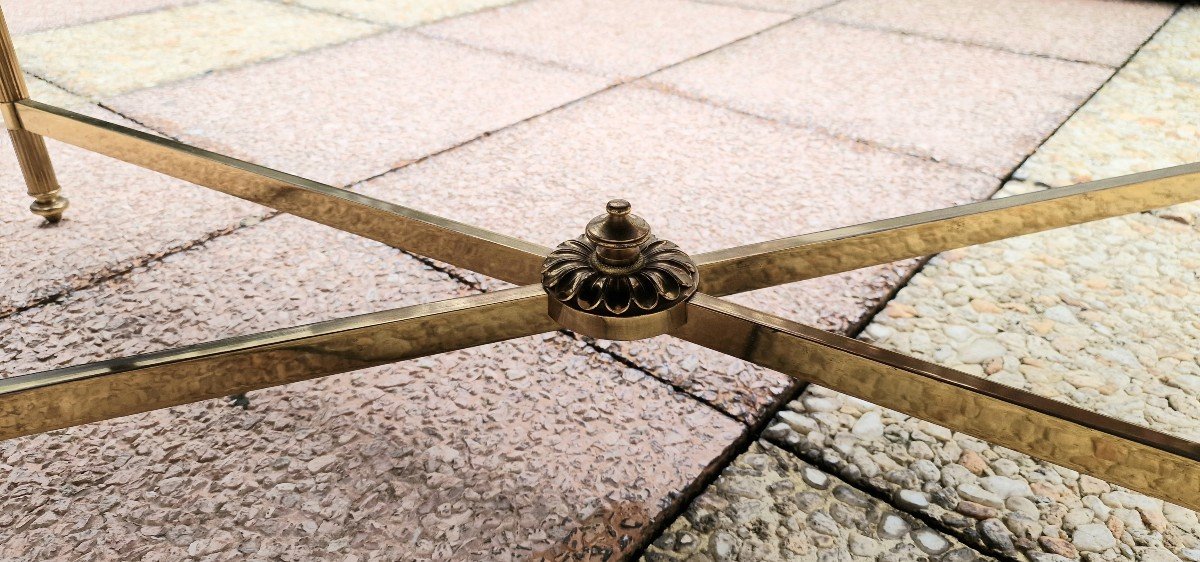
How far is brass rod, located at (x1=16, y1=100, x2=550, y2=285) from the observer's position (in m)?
0.91

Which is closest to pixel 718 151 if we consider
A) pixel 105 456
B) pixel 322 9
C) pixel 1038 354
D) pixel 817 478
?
pixel 1038 354

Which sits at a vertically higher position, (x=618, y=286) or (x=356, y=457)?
(x=618, y=286)

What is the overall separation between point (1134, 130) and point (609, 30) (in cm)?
150

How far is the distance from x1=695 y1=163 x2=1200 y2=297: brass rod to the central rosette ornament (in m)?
0.12

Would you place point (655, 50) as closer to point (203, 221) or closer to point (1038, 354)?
point (203, 221)

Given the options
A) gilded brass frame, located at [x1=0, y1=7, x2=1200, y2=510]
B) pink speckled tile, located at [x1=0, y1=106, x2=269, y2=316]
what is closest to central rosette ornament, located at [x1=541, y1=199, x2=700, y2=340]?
gilded brass frame, located at [x1=0, y1=7, x2=1200, y2=510]

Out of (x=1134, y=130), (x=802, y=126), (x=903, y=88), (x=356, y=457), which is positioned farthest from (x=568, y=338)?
(x=1134, y=130)

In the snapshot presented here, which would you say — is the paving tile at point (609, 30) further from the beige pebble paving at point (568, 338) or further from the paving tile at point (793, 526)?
the paving tile at point (793, 526)

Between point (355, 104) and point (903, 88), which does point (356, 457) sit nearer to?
point (355, 104)

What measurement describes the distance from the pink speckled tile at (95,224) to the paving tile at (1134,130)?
156 cm

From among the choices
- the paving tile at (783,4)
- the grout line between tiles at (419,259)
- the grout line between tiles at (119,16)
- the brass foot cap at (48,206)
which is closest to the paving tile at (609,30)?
the paving tile at (783,4)

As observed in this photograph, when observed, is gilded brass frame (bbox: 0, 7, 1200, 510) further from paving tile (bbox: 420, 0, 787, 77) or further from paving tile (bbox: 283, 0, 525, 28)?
paving tile (bbox: 283, 0, 525, 28)

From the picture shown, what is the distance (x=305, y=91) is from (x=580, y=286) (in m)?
1.59

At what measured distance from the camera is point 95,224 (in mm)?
1418
